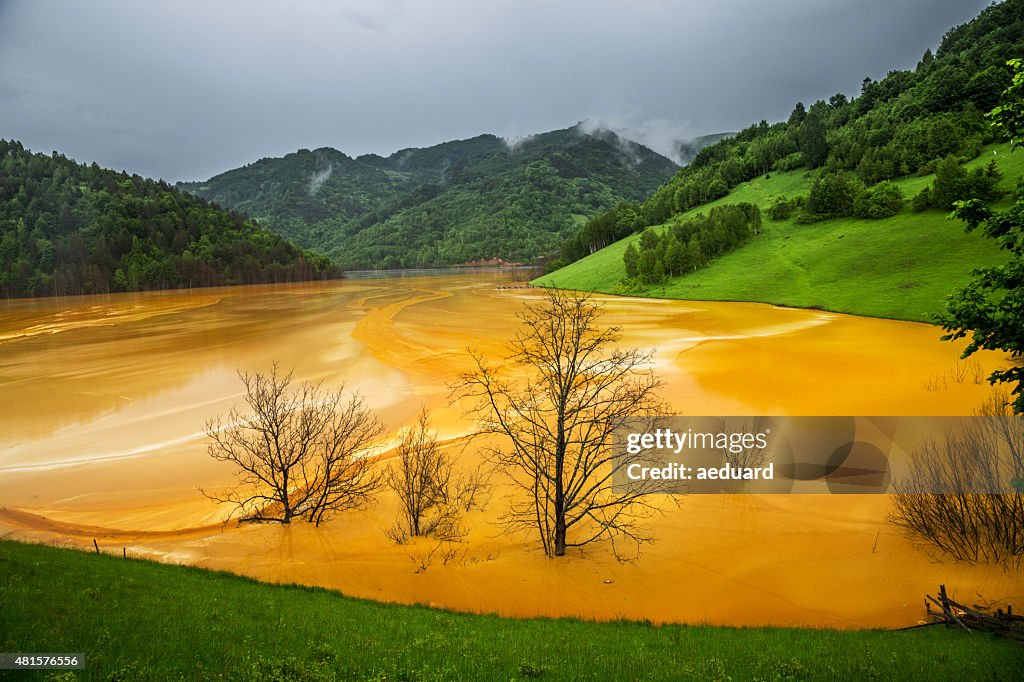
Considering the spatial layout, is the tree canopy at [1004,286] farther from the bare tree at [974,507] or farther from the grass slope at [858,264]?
the grass slope at [858,264]

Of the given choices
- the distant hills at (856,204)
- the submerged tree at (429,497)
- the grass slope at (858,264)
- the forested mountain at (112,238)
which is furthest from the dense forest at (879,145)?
the forested mountain at (112,238)

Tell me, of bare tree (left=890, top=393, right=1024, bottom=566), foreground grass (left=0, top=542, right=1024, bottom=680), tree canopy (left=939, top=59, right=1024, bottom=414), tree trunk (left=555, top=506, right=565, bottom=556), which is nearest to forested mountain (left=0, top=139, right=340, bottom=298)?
foreground grass (left=0, top=542, right=1024, bottom=680)

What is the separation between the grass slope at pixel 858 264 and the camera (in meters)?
53.6

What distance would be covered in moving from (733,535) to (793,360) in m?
25.1

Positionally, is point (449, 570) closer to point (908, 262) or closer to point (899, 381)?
point (899, 381)

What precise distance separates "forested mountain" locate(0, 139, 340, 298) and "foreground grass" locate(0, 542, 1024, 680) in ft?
514

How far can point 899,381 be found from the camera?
2969 cm

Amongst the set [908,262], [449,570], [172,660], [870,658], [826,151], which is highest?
[826,151]

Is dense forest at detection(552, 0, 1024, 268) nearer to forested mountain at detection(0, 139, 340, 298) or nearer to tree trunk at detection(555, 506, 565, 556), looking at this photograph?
tree trunk at detection(555, 506, 565, 556)

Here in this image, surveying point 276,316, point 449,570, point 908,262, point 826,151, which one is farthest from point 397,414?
point 826,151

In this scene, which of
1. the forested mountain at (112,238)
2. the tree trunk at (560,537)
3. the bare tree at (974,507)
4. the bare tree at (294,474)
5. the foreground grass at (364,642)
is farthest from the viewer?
the forested mountain at (112,238)

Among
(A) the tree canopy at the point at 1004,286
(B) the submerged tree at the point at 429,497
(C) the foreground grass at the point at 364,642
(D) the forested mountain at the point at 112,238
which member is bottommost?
(B) the submerged tree at the point at 429,497

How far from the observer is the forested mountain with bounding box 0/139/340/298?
429 feet

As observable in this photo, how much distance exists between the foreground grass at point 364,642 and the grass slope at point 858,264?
44813mm
